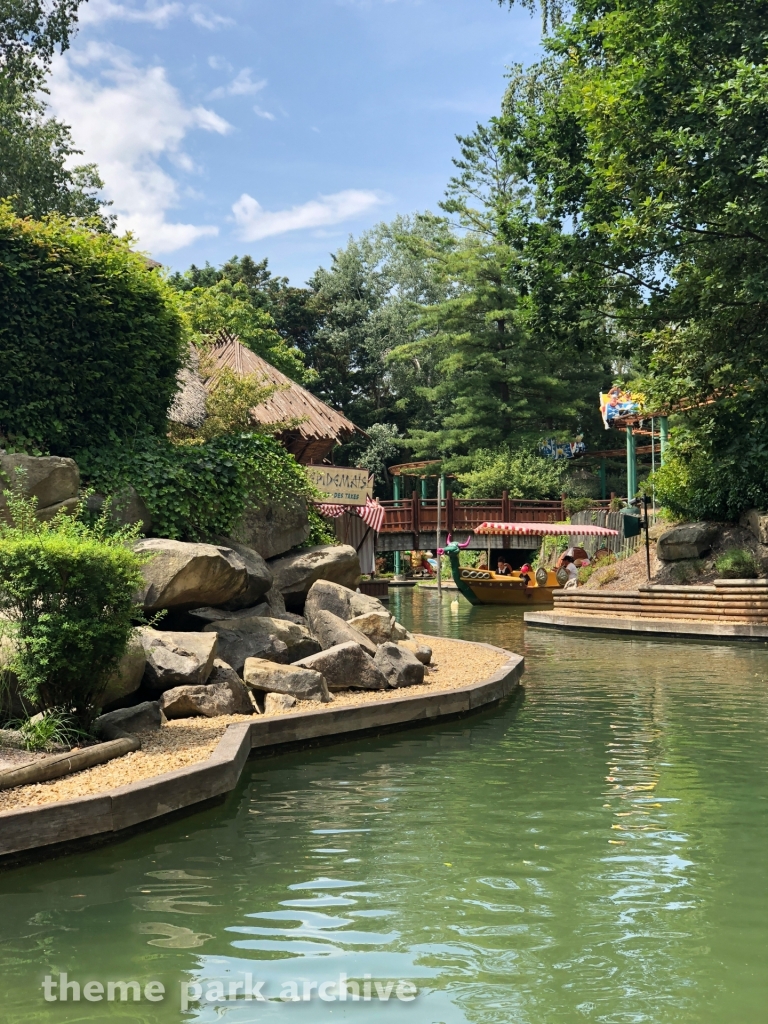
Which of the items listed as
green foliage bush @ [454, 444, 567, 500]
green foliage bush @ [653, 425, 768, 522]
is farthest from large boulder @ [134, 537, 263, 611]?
green foliage bush @ [454, 444, 567, 500]

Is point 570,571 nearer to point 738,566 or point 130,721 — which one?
point 738,566

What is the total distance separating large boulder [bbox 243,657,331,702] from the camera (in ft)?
32.3

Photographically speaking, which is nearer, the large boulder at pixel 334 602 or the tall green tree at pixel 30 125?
the large boulder at pixel 334 602

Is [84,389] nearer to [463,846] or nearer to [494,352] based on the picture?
[463,846]

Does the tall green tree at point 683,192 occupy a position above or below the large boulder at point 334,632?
above

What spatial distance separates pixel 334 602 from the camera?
13023 millimetres

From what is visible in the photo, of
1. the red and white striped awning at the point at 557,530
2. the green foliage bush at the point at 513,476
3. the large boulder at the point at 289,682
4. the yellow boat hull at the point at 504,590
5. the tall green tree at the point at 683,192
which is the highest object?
the tall green tree at the point at 683,192

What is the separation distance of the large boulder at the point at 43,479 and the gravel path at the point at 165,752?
11.4ft

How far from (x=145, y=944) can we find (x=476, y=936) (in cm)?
153

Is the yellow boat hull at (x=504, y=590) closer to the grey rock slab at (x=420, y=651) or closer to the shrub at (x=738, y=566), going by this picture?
the shrub at (x=738, y=566)

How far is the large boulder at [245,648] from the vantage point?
10.7 m

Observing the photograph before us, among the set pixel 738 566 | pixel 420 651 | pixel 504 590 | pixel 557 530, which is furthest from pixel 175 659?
pixel 557 530

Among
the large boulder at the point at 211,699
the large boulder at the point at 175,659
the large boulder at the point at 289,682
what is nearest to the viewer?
the large boulder at the point at 211,699

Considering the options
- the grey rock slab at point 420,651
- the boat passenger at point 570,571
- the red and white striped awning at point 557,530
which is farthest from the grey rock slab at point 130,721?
the red and white striped awning at point 557,530
